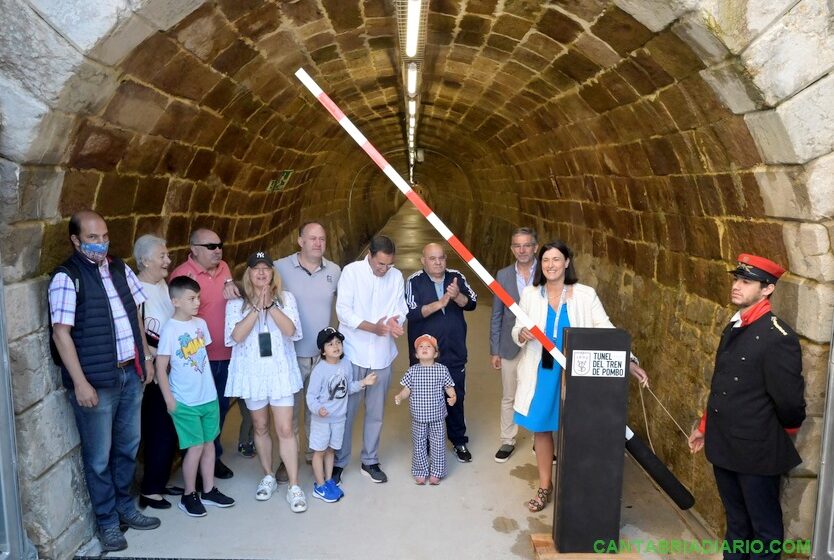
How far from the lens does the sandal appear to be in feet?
14.4

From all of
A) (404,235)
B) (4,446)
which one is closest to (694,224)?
(4,446)

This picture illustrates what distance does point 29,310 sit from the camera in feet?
10.8

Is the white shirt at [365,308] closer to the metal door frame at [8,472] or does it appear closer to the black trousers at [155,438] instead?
the black trousers at [155,438]

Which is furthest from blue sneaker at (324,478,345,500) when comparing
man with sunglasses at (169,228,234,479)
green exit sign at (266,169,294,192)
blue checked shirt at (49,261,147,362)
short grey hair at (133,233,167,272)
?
green exit sign at (266,169,294,192)

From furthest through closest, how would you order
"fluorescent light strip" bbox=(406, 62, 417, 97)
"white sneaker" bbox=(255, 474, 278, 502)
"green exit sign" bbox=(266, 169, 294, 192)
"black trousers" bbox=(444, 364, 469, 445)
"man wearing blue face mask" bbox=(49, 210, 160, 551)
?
"green exit sign" bbox=(266, 169, 294, 192), "fluorescent light strip" bbox=(406, 62, 417, 97), "black trousers" bbox=(444, 364, 469, 445), "white sneaker" bbox=(255, 474, 278, 502), "man wearing blue face mask" bbox=(49, 210, 160, 551)

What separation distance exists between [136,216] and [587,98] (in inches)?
128

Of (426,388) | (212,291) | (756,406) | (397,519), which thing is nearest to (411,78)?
(212,291)

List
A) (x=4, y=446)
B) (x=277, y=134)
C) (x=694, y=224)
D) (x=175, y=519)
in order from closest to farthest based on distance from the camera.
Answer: (x=4, y=446)
(x=175, y=519)
(x=694, y=224)
(x=277, y=134)

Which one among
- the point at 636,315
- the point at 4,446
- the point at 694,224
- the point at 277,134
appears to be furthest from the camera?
the point at 277,134

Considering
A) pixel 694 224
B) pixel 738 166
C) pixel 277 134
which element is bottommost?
pixel 694 224

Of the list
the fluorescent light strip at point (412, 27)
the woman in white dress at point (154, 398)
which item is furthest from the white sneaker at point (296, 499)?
the fluorescent light strip at point (412, 27)

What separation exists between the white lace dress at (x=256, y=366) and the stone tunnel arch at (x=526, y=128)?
94cm

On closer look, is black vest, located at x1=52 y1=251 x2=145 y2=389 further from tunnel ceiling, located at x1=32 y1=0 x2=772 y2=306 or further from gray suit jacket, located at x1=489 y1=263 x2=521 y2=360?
gray suit jacket, located at x1=489 y1=263 x2=521 y2=360

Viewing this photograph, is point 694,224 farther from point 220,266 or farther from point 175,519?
point 175,519
